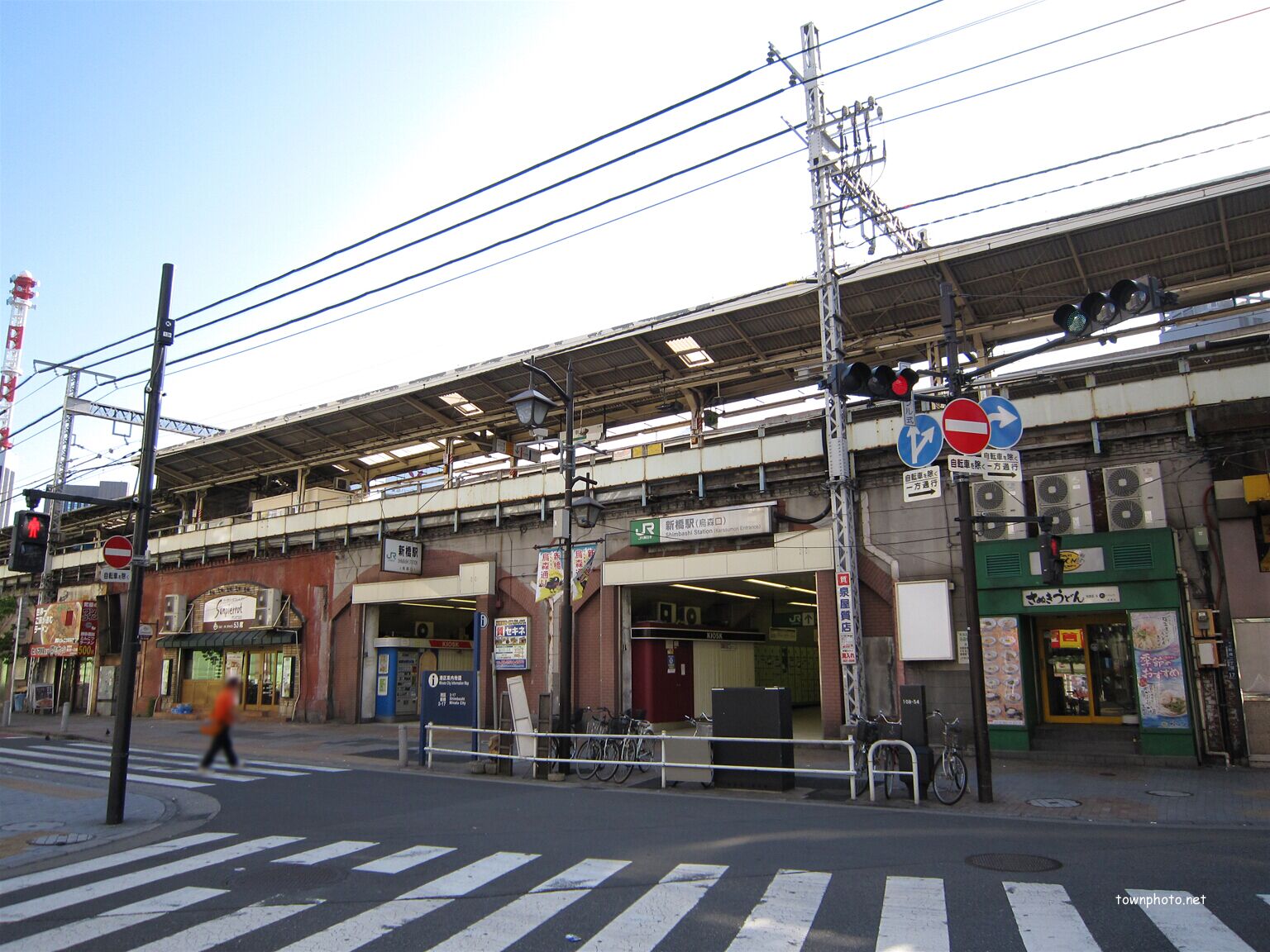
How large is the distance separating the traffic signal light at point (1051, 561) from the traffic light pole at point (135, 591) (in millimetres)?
13126

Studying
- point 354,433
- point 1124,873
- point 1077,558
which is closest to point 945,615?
point 1077,558

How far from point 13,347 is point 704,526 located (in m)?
87.9

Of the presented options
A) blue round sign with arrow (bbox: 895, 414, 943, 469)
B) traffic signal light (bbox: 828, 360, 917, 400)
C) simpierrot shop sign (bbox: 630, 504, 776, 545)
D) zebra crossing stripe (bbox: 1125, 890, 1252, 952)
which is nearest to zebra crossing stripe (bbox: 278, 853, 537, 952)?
zebra crossing stripe (bbox: 1125, 890, 1252, 952)

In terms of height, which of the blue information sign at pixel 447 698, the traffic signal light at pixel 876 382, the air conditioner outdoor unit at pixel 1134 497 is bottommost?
the blue information sign at pixel 447 698

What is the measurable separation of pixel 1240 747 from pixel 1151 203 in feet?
36.1

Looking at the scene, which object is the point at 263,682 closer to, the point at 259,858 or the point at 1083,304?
the point at 259,858

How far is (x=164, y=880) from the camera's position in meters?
9.10

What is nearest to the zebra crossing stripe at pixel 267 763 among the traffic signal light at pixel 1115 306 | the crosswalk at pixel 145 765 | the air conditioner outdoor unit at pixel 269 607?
the crosswalk at pixel 145 765

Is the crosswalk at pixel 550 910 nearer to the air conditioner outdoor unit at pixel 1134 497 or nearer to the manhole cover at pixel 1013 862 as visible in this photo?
the manhole cover at pixel 1013 862

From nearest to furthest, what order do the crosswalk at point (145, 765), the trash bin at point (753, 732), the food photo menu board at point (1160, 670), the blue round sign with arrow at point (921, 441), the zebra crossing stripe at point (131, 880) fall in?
the zebra crossing stripe at point (131, 880) < the blue round sign with arrow at point (921, 441) < the trash bin at point (753, 732) < the crosswalk at point (145, 765) < the food photo menu board at point (1160, 670)

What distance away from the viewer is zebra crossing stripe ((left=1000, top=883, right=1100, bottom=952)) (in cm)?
674

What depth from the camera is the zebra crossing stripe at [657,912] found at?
700 centimetres

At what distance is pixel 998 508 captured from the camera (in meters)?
19.8

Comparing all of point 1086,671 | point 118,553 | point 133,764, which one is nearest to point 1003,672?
point 1086,671
